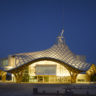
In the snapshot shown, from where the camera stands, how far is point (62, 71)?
45.5 m

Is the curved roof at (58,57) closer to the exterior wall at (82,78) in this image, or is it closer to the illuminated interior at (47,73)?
the illuminated interior at (47,73)

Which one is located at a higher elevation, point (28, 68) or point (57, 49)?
point (57, 49)

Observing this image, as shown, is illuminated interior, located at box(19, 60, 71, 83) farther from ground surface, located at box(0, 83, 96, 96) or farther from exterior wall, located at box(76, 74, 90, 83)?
ground surface, located at box(0, 83, 96, 96)

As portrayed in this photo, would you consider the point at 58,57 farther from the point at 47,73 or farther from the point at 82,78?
the point at 82,78

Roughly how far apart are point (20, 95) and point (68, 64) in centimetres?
2114

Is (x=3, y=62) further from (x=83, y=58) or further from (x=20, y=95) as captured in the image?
(x=20, y=95)

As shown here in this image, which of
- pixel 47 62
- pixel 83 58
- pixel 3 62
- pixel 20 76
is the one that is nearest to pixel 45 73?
pixel 47 62

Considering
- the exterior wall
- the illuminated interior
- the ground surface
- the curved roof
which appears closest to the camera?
the ground surface

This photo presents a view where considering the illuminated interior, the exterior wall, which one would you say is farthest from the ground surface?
the exterior wall

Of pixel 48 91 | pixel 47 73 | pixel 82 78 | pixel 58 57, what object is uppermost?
pixel 58 57

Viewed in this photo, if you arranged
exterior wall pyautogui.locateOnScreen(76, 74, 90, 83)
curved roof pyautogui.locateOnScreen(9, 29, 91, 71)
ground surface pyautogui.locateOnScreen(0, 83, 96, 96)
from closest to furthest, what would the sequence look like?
ground surface pyautogui.locateOnScreen(0, 83, 96, 96), curved roof pyautogui.locateOnScreen(9, 29, 91, 71), exterior wall pyautogui.locateOnScreen(76, 74, 90, 83)

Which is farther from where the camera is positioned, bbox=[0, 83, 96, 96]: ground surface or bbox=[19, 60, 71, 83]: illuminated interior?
bbox=[19, 60, 71, 83]: illuminated interior

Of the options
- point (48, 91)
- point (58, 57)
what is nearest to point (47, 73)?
point (58, 57)

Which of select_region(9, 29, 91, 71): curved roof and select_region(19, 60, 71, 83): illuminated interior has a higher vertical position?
select_region(9, 29, 91, 71): curved roof
